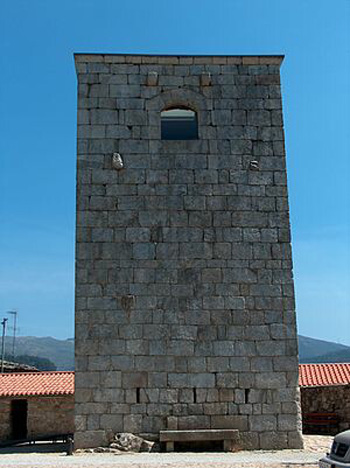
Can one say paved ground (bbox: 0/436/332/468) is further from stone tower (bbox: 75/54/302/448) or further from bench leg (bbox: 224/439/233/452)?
stone tower (bbox: 75/54/302/448)

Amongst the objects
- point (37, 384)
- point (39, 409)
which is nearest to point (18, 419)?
point (37, 384)

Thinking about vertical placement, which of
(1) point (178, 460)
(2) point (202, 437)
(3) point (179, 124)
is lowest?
(1) point (178, 460)

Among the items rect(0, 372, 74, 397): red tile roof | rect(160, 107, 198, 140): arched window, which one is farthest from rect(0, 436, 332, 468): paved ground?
rect(0, 372, 74, 397): red tile roof

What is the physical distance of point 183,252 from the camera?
10102 mm

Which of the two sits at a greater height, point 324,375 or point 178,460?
point 324,375

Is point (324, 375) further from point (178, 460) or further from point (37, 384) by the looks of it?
point (178, 460)

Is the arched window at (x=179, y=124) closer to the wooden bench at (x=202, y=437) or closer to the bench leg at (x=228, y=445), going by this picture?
the wooden bench at (x=202, y=437)

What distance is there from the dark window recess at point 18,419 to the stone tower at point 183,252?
838 centimetres

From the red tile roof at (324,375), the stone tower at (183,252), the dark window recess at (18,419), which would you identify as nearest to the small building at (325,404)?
the red tile roof at (324,375)

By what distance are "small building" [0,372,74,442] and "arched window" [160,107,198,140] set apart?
912 centimetres

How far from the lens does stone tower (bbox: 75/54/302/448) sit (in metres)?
9.60

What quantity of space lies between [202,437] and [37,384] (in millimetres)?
9485

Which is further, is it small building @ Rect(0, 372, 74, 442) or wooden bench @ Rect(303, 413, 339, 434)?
small building @ Rect(0, 372, 74, 442)

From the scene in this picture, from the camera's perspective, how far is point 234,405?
9.64m
